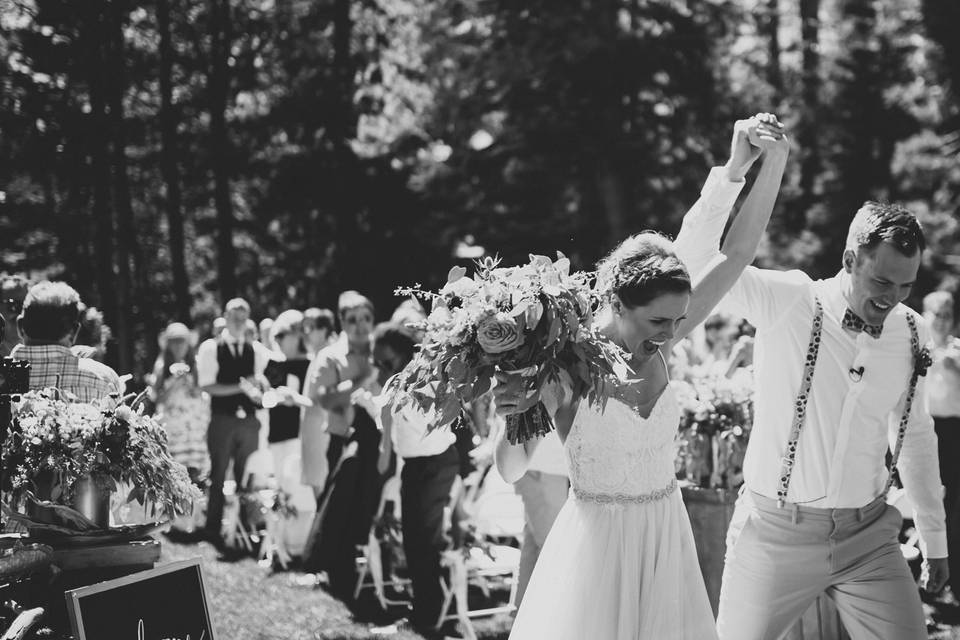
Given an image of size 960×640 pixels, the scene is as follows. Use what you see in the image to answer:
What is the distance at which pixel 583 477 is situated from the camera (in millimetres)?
3361

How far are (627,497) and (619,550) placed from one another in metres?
0.18

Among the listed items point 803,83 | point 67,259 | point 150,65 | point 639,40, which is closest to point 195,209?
point 67,259

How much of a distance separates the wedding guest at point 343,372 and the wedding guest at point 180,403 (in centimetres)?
136

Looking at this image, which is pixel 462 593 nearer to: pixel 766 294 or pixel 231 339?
pixel 766 294

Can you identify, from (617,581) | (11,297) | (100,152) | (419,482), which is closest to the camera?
(617,581)

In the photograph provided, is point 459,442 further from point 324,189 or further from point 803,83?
point 803,83

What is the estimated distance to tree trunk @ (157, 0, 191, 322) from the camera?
1644 centimetres

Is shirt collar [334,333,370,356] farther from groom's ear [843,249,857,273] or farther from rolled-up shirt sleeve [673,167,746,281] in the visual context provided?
groom's ear [843,249,857,273]

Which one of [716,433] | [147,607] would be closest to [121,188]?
[716,433]

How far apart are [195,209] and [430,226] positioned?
660 cm

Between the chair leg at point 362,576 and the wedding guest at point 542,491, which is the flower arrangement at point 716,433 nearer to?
the wedding guest at point 542,491

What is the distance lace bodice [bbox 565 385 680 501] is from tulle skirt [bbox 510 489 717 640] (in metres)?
0.06

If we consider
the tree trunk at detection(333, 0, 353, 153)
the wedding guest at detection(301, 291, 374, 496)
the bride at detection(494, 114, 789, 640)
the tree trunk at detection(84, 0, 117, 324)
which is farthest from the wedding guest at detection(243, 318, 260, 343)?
the tree trunk at detection(333, 0, 353, 153)

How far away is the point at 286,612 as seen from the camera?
724 centimetres
